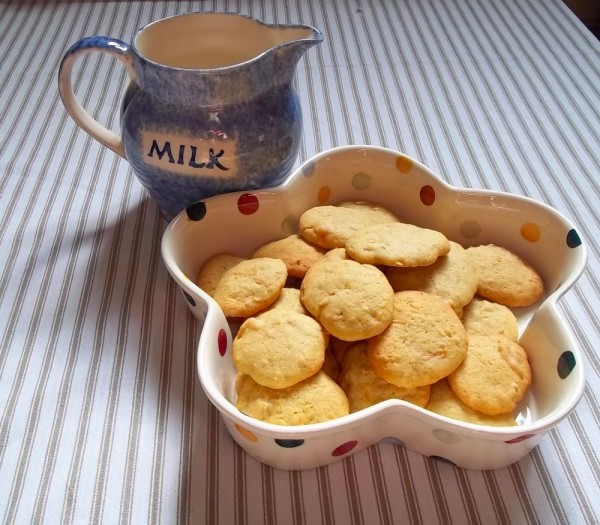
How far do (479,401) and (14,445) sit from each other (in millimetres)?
386

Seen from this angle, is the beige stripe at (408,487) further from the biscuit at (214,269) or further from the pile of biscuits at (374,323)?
the biscuit at (214,269)

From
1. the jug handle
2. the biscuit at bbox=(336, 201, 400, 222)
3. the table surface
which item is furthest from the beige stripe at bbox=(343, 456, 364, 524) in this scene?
the jug handle

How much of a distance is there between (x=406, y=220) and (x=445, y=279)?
131 millimetres

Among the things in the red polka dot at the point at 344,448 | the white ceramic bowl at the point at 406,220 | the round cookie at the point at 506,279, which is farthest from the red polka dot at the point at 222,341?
the round cookie at the point at 506,279

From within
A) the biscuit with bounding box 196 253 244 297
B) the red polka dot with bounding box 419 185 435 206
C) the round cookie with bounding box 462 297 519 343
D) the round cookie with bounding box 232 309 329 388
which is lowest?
the round cookie with bounding box 462 297 519 343

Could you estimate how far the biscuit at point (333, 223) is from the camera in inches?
22.2

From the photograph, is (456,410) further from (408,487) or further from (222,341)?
(222,341)

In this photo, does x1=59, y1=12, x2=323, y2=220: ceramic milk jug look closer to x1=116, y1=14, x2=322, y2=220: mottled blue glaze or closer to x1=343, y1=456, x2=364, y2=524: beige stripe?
x1=116, y1=14, x2=322, y2=220: mottled blue glaze

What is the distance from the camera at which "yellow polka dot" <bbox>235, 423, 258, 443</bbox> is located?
43 cm

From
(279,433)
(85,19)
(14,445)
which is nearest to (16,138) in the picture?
(85,19)

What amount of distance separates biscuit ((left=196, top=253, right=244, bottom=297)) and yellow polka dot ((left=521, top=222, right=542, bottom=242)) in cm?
29

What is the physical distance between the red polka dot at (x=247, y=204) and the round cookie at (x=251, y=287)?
0.07 m

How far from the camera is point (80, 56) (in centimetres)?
61

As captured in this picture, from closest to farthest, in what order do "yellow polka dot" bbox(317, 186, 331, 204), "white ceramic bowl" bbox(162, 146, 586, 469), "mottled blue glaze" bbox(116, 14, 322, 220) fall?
"white ceramic bowl" bbox(162, 146, 586, 469) < "mottled blue glaze" bbox(116, 14, 322, 220) < "yellow polka dot" bbox(317, 186, 331, 204)
